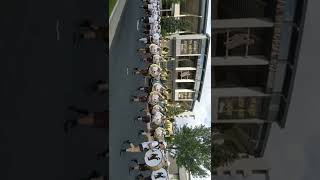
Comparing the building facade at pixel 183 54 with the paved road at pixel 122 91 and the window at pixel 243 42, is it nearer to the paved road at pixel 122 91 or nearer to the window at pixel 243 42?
the window at pixel 243 42

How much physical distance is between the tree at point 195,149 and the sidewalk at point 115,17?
1644 mm

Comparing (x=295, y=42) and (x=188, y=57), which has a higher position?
(x=295, y=42)

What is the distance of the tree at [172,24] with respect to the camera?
289 cm

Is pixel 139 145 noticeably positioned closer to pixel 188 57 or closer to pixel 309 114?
pixel 188 57

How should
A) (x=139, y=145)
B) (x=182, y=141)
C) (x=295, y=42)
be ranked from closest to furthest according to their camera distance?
(x=295, y=42) → (x=182, y=141) → (x=139, y=145)

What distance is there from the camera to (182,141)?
236 cm

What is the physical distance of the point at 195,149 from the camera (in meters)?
1.92
